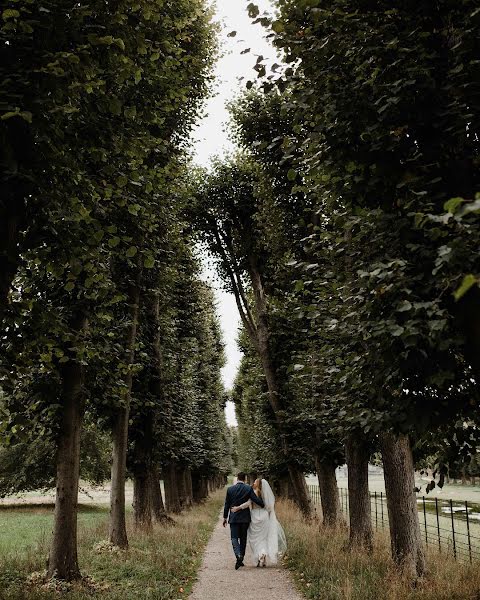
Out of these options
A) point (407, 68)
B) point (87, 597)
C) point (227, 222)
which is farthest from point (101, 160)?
point (227, 222)

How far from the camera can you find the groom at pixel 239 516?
36.8ft

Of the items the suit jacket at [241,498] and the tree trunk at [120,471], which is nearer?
the suit jacket at [241,498]

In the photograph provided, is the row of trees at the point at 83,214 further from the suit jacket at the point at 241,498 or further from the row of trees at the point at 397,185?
the suit jacket at the point at 241,498

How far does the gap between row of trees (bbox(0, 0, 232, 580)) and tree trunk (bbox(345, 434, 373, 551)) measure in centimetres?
526

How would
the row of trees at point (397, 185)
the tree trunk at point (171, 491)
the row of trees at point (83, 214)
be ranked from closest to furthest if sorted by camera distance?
the row of trees at point (397, 185) → the row of trees at point (83, 214) → the tree trunk at point (171, 491)

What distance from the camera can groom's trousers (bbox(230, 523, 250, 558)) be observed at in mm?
11188

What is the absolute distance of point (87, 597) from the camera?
23.4 ft

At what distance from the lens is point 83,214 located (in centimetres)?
538

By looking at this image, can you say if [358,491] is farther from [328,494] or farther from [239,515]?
[328,494]

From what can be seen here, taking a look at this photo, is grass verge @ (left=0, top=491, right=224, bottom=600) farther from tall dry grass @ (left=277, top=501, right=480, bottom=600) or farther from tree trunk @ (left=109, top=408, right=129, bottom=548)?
tall dry grass @ (left=277, top=501, right=480, bottom=600)

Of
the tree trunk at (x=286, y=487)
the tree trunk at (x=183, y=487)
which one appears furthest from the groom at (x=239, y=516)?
the tree trunk at (x=286, y=487)

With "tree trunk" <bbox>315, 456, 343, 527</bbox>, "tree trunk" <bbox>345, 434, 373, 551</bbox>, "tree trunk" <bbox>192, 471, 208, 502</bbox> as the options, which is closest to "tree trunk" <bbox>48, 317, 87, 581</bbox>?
"tree trunk" <bbox>345, 434, 373, 551</bbox>

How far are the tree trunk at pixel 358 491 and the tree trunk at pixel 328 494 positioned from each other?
393cm

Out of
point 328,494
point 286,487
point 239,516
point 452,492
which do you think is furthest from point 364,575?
point 452,492
